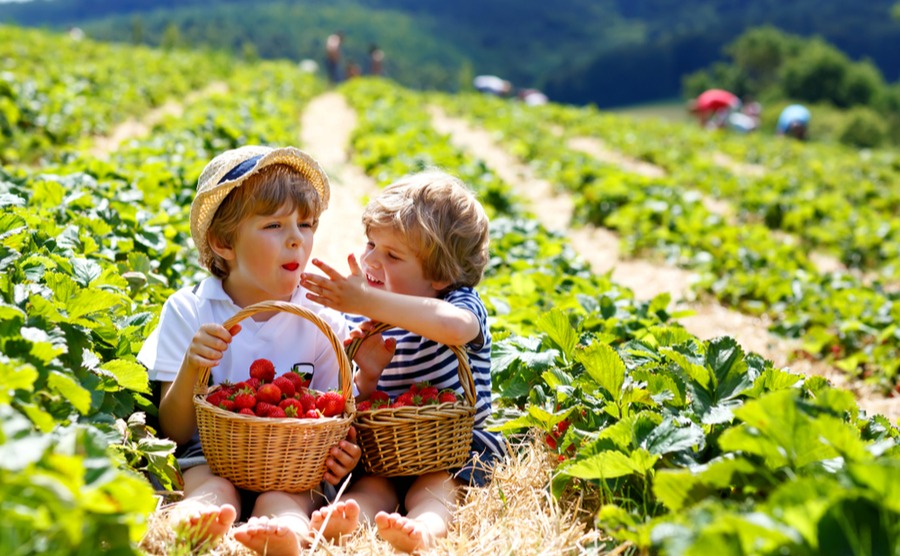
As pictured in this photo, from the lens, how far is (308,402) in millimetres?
2707

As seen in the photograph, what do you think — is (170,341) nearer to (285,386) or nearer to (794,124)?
(285,386)

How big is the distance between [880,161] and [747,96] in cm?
6215

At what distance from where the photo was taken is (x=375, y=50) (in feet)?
100.0

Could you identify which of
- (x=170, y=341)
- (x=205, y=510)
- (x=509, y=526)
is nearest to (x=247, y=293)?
(x=170, y=341)

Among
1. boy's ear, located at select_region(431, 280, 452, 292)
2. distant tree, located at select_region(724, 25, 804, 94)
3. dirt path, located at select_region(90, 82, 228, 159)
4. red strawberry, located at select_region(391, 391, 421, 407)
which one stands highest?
boy's ear, located at select_region(431, 280, 452, 292)

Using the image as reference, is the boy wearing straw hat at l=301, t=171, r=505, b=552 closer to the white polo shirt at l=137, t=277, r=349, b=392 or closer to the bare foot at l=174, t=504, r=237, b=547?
the white polo shirt at l=137, t=277, r=349, b=392

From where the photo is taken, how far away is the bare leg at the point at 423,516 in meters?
2.53

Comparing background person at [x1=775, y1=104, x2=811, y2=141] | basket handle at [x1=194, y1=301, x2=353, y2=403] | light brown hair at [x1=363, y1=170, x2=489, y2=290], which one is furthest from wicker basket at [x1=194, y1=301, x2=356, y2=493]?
background person at [x1=775, y1=104, x2=811, y2=141]

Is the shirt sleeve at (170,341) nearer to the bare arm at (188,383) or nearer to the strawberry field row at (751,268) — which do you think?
the bare arm at (188,383)

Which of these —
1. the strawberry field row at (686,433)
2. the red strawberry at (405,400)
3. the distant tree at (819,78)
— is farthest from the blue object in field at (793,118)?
the distant tree at (819,78)

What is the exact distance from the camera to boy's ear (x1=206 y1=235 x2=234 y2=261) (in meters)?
3.16

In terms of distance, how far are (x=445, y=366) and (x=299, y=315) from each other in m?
0.64

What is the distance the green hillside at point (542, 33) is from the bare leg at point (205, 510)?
85596 millimetres

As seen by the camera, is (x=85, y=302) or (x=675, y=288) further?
(x=675, y=288)
